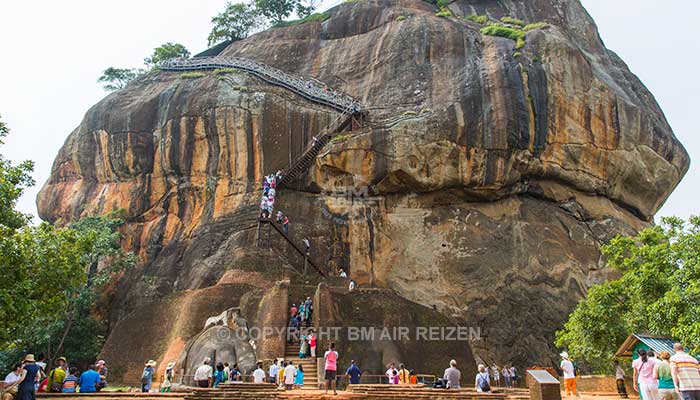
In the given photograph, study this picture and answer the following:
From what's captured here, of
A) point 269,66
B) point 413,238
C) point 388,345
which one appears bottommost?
point 388,345

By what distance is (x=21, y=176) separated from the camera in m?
14.6

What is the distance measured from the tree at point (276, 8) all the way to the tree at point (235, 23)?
519mm

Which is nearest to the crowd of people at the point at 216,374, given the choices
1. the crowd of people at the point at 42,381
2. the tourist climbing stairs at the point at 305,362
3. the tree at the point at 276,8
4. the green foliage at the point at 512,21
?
the tourist climbing stairs at the point at 305,362

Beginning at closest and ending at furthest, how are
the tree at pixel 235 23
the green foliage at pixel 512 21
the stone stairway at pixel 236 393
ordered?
the stone stairway at pixel 236 393
the green foliage at pixel 512 21
the tree at pixel 235 23

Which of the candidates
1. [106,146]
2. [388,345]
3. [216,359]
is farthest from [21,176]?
[106,146]

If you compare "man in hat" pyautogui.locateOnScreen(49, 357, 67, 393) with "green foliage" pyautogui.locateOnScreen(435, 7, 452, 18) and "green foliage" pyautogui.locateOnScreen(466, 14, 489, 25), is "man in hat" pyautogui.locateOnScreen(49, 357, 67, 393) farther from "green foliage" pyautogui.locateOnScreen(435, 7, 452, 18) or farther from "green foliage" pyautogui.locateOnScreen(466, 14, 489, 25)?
"green foliage" pyautogui.locateOnScreen(466, 14, 489, 25)

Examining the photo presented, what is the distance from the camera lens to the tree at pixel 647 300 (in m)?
13.8

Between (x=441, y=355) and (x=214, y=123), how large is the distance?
15.8 m

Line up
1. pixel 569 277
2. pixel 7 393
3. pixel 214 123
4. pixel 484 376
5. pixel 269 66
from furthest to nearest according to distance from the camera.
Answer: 1. pixel 269 66
2. pixel 214 123
3. pixel 569 277
4. pixel 484 376
5. pixel 7 393

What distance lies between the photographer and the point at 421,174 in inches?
1045

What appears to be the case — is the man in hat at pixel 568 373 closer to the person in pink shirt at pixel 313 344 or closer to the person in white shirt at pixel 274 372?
the person in pink shirt at pixel 313 344

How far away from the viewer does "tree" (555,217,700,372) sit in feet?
45.2

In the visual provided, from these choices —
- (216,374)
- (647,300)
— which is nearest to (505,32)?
(647,300)

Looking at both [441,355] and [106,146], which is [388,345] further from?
[106,146]
